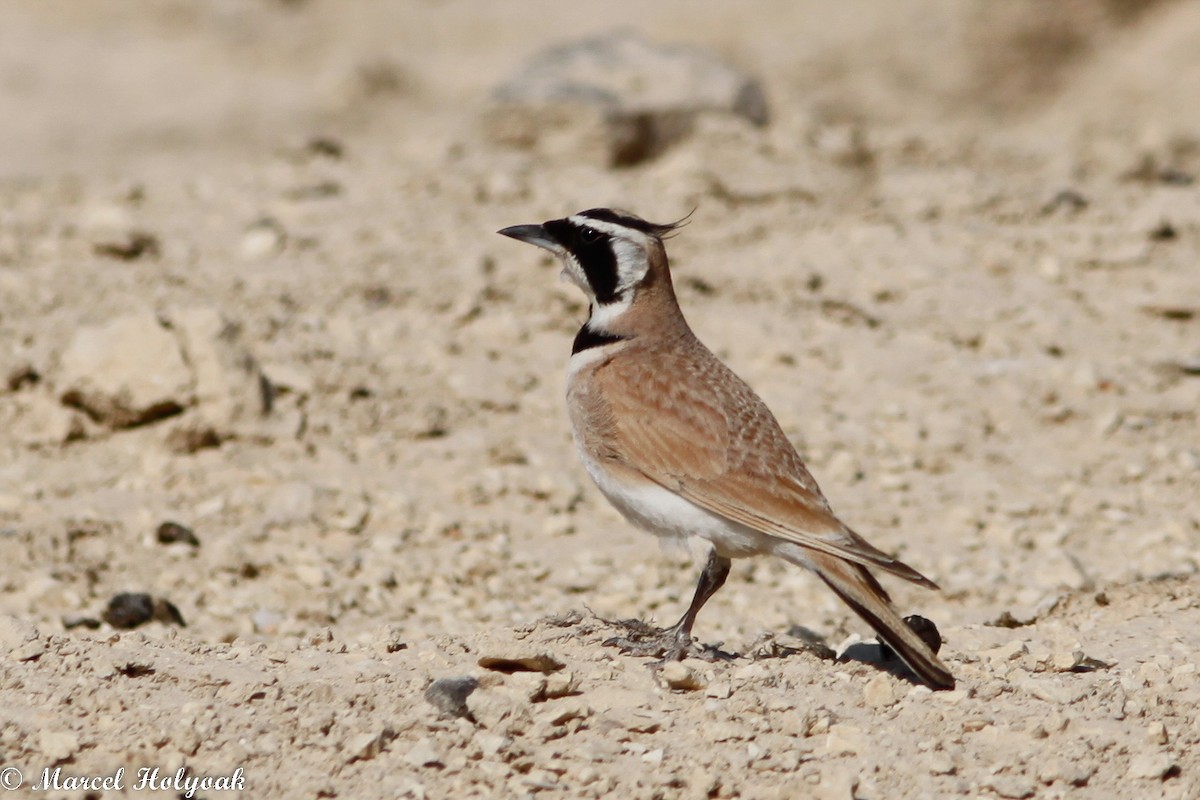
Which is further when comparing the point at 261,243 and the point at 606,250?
the point at 261,243

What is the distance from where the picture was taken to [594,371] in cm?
521

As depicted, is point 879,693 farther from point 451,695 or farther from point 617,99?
point 617,99

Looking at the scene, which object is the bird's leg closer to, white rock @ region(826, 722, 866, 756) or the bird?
the bird

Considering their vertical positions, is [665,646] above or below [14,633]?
below

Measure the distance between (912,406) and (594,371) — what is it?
292 cm

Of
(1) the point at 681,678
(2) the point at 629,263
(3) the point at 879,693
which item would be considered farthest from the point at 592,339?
(3) the point at 879,693

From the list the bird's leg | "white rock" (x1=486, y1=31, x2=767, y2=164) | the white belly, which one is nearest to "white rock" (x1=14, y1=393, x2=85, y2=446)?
the white belly

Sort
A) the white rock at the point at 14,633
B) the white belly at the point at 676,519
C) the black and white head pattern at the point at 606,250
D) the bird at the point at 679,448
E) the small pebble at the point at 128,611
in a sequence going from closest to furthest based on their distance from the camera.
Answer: the white rock at the point at 14,633
the bird at the point at 679,448
the white belly at the point at 676,519
the black and white head pattern at the point at 606,250
the small pebble at the point at 128,611

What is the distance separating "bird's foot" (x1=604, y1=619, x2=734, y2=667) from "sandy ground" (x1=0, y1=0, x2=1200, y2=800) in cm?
7

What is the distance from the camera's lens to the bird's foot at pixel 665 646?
455 centimetres

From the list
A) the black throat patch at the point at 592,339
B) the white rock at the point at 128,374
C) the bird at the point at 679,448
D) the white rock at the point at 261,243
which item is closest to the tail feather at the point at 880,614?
the bird at the point at 679,448

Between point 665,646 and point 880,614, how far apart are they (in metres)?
0.65

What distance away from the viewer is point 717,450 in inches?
188

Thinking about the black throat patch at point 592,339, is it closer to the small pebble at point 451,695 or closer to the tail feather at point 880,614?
the tail feather at point 880,614
